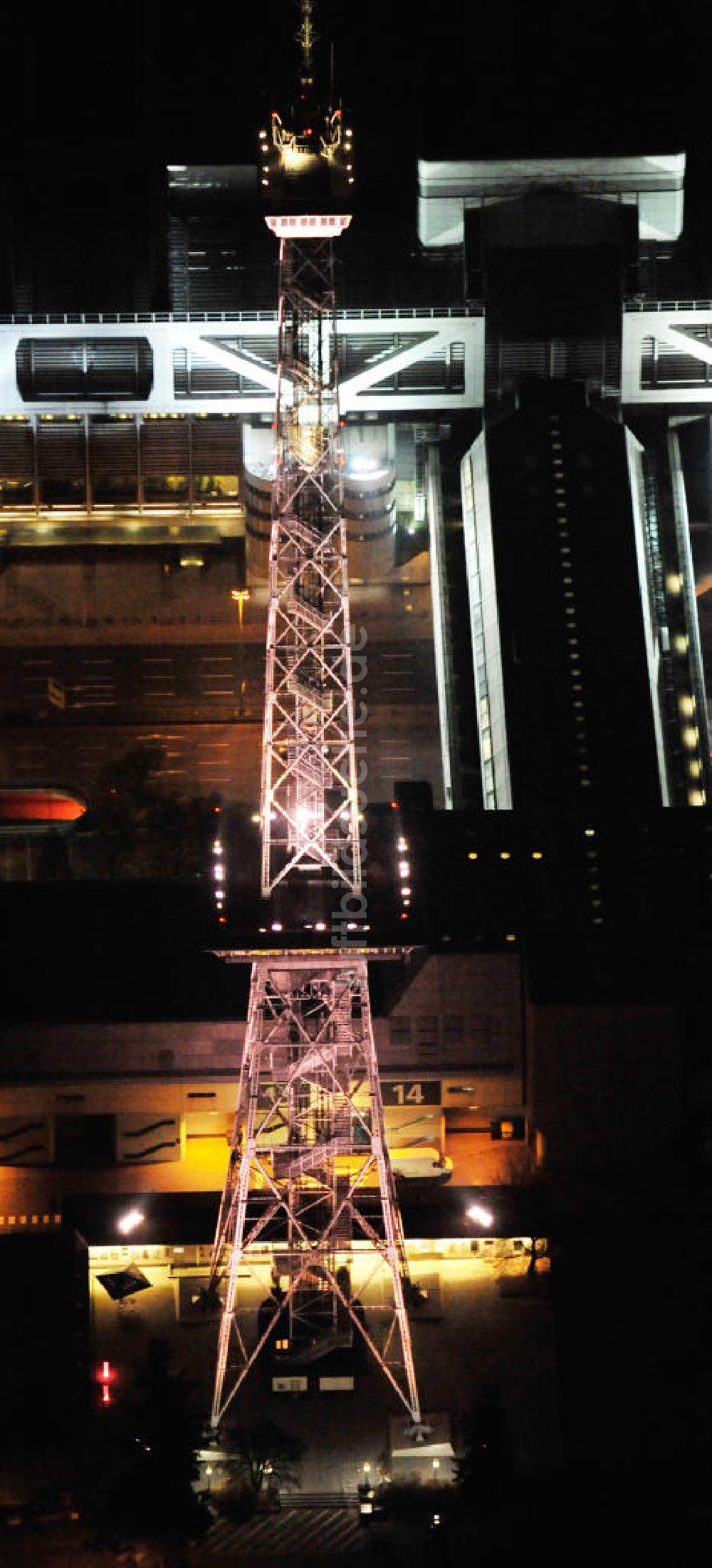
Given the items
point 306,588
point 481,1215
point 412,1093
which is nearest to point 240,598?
point 412,1093

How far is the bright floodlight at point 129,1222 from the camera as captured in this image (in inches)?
1709

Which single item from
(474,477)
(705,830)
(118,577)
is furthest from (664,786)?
(118,577)

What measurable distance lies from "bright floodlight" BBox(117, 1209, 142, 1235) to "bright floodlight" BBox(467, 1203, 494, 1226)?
7.67 metres

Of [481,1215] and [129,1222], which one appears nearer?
[129,1222]

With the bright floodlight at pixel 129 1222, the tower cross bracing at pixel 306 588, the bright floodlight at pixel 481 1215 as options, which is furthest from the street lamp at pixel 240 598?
the bright floodlight at pixel 481 1215

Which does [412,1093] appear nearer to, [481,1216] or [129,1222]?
[481,1216]

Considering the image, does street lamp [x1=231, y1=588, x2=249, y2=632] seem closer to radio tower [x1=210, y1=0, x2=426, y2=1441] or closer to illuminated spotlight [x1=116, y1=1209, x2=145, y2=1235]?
radio tower [x1=210, y1=0, x2=426, y2=1441]

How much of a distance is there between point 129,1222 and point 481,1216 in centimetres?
815

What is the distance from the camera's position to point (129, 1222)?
43531 mm

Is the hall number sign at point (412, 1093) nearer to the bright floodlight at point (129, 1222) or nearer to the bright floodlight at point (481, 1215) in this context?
the bright floodlight at point (481, 1215)

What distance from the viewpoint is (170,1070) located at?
5100 centimetres

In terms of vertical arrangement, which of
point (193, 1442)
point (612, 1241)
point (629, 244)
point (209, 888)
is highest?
point (629, 244)

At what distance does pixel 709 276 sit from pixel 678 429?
577 cm

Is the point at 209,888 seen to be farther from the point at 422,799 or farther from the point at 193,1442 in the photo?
the point at 193,1442
